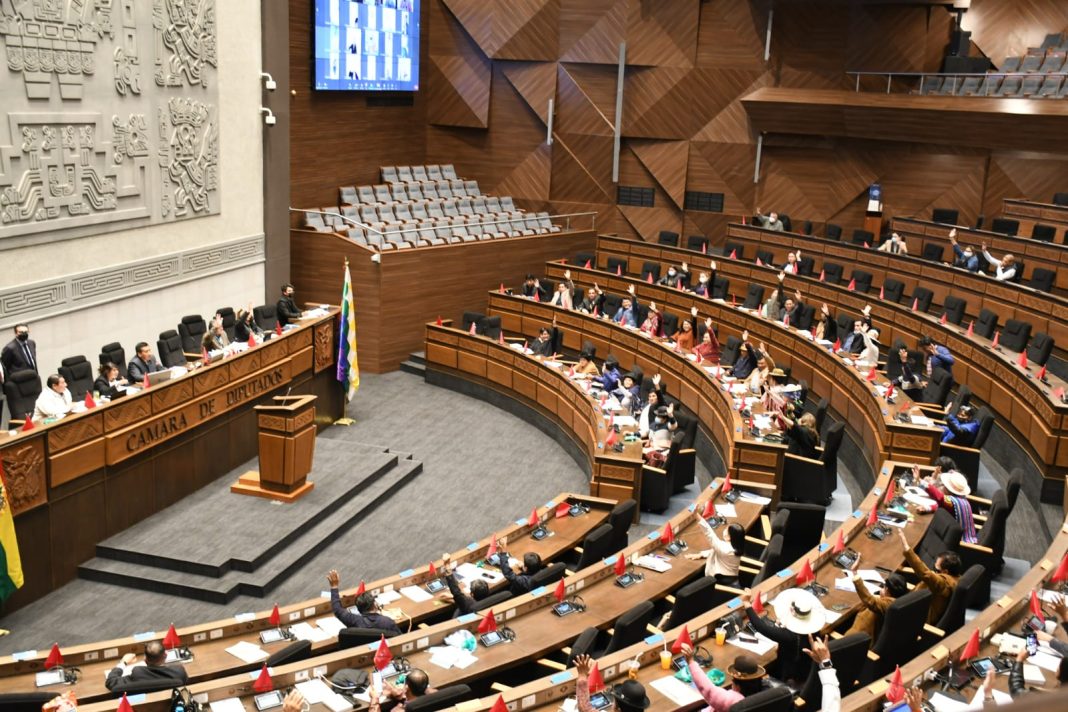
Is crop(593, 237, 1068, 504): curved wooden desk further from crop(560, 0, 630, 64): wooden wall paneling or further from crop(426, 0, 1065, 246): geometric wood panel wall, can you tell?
crop(560, 0, 630, 64): wooden wall paneling

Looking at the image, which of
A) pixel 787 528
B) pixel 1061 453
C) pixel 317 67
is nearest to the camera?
pixel 787 528

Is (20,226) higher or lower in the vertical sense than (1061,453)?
higher

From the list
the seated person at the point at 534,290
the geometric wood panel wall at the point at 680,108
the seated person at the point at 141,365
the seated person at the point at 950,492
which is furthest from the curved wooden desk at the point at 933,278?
the seated person at the point at 141,365

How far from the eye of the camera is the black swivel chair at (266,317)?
11453 millimetres

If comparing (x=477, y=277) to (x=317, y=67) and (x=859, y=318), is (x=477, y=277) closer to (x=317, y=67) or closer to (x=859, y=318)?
(x=317, y=67)

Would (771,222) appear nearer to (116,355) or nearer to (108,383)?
(116,355)

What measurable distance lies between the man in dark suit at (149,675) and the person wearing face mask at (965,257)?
1097cm

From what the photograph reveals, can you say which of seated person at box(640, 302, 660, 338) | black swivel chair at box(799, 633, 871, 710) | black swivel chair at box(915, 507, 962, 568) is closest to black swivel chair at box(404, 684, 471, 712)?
black swivel chair at box(799, 633, 871, 710)

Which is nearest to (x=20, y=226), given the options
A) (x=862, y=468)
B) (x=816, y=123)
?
(x=862, y=468)

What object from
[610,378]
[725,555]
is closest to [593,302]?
[610,378]

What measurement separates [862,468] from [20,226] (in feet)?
26.8

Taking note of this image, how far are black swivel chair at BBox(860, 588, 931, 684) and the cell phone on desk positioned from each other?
2.94 metres

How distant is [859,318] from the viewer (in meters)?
12.6

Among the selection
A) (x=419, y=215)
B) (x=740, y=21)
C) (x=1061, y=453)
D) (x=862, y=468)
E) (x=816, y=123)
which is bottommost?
(x=862, y=468)
